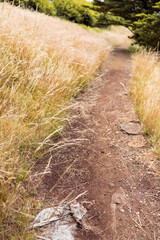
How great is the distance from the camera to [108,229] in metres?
1.47

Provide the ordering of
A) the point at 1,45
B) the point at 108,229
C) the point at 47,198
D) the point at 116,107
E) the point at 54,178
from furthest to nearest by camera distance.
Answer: the point at 116,107, the point at 1,45, the point at 54,178, the point at 47,198, the point at 108,229

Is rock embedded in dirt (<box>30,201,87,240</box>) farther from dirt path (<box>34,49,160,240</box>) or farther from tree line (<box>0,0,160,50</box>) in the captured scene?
tree line (<box>0,0,160,50</box>)

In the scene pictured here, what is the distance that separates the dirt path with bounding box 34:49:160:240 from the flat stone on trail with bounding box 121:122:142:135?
0.06 m

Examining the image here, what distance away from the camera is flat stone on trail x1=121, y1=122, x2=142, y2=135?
9.25 feet

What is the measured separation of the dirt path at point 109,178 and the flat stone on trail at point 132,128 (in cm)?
6

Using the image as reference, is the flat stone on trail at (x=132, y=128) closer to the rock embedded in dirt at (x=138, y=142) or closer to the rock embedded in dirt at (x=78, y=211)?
the rock embedded in dirt at (x=138, y=142)

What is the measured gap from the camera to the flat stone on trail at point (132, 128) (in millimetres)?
2821

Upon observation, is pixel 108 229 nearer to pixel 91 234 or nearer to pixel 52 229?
pixel 91 234

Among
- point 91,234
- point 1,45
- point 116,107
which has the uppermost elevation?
point 1,45

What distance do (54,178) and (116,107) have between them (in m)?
2.13

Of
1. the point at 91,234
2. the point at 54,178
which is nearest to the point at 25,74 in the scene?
the point at 54,178

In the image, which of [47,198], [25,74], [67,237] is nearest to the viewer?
[67,237]

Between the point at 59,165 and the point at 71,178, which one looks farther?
the point at 59,165

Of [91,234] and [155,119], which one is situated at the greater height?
→ [155,119]
